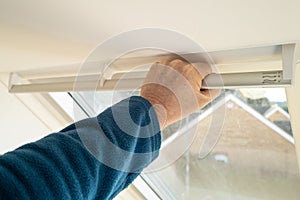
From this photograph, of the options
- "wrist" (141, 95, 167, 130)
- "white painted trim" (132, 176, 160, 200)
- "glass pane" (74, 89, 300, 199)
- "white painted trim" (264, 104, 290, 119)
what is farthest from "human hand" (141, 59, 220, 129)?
"white painted trim" (132, 176, 160, 200)

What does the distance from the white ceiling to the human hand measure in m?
0.07

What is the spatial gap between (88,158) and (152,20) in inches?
9.4

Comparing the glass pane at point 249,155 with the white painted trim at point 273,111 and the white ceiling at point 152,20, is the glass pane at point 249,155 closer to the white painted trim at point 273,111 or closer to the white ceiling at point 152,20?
the white painted trim at point 273,111

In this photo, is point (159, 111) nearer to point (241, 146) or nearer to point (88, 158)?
point (88, 158)

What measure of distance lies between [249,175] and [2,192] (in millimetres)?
899

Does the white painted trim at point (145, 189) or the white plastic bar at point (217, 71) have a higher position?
the white plastic bar at point (217, 71)

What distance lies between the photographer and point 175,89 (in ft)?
2.05

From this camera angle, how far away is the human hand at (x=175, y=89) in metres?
0.62

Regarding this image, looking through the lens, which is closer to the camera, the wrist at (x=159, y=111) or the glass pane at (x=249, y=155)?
the wrist at (x=159, y=111)

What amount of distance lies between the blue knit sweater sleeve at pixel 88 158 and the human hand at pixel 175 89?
0.14 feet

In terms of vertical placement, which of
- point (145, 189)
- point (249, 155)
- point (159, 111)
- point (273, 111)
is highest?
point (159, 111)

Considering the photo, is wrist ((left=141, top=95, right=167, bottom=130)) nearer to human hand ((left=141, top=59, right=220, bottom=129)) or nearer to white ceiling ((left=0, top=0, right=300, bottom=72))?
human hand ((left=141, top=59, right=220, bottom=129))

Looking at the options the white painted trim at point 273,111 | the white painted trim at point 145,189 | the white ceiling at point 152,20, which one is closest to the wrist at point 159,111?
the white ceiling at point 152,20

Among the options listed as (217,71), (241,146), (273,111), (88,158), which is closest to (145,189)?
(241,146)
